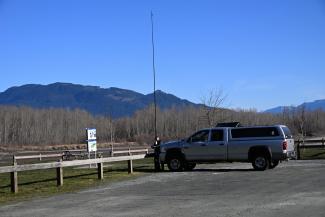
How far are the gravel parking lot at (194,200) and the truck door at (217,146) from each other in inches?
264

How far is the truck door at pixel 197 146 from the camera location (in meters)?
26.8

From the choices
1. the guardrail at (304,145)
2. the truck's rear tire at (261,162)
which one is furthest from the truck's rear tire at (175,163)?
the guardrail at (304,145)

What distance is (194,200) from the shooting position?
553 inches

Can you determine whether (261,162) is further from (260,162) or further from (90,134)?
(90,134)

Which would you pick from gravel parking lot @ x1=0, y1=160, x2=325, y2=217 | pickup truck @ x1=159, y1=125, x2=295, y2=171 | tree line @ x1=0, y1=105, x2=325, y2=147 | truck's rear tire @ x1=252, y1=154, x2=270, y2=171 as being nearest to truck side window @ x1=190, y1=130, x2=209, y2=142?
pickup truck @ x1=159, y1=125, x2=295, y2=171

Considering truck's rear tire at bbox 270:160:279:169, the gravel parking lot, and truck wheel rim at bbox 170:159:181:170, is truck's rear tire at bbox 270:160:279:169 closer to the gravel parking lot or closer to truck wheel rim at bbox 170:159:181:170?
truck wheel rim at bbox 170:159:181:170

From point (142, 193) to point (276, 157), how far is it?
423 inches

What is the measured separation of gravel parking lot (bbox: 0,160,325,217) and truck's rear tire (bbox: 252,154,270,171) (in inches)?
216

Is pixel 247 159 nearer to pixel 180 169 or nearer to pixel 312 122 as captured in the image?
pixel 180 169

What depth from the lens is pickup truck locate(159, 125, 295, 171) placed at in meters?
25.6

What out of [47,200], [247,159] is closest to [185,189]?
[47,200]

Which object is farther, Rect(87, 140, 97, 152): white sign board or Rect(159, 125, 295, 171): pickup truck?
Rect(87, 140, 97, 152): white sign board

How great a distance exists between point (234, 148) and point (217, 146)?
30.8 inches

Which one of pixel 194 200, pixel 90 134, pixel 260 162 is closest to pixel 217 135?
pixel 260 162
